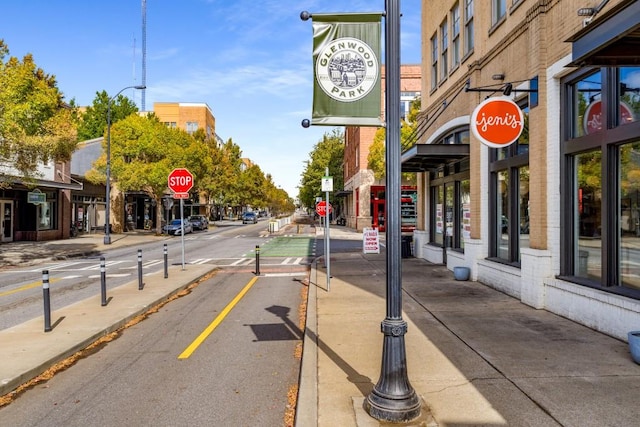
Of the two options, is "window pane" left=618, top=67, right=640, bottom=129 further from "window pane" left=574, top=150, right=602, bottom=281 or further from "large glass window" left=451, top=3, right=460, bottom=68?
"large glass window" left=451, top=3, right=460, bottom=68

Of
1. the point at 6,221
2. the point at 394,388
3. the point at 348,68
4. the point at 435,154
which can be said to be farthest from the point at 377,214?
the point at 394,388

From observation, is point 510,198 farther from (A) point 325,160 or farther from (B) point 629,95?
(A) point 325,160

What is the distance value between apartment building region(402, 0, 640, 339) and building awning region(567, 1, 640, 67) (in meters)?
0.01

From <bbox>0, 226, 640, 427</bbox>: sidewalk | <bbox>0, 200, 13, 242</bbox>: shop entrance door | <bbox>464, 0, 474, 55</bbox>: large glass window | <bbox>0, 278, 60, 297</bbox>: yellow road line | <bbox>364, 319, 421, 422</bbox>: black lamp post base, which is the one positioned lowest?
<bbox>0, 278, 60, 297</bbox>: yellow road line

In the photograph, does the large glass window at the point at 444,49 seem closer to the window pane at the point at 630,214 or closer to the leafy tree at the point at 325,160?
the window pane at the point at 630,214

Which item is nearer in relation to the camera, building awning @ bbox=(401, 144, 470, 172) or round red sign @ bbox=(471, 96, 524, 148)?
round red sign @ bbox=(471, 96, 524, 148)

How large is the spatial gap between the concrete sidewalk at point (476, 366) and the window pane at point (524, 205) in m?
1.59

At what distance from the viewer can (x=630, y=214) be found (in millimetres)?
7414

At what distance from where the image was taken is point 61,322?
8.51m

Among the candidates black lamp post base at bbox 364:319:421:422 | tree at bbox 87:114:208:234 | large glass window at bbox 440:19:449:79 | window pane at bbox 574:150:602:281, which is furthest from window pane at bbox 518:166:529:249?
tree at bbox 87:114:208:234

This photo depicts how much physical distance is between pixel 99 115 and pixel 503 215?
61483 millimetres

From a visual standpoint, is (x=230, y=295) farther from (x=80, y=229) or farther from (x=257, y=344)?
(x=80, y=229)

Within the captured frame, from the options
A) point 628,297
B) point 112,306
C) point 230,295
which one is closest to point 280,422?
point 628,297

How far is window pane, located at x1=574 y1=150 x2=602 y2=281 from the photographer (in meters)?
8.20
